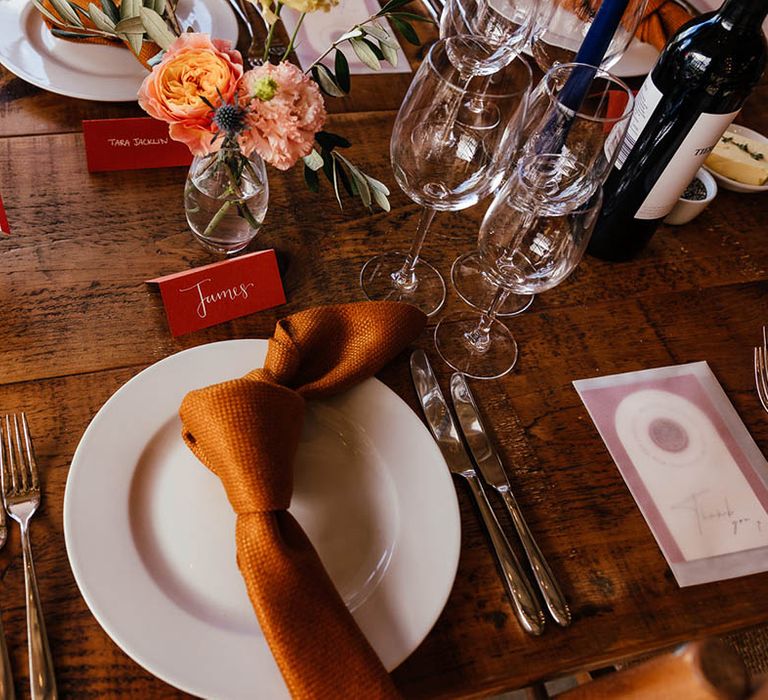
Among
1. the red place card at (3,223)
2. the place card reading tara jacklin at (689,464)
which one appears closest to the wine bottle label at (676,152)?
the place card reading tara jacklin at (689,464)

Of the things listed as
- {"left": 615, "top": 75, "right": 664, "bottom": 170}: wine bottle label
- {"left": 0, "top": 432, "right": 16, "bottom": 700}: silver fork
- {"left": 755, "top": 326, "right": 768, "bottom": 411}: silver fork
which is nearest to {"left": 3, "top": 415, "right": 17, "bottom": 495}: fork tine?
{"left": 0, "top": 432, "right": 16, "bottom": 700}: silver fork

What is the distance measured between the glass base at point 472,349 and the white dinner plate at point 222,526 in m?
0.14

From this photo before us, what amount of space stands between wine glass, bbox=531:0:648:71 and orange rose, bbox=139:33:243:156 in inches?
20.6

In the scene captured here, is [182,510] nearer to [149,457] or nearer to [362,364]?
[149,457]

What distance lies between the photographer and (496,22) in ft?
3.28

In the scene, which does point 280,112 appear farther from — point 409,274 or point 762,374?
point 762,374

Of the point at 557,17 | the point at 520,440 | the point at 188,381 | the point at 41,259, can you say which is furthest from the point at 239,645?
the point at 557,17

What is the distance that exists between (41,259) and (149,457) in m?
0.30

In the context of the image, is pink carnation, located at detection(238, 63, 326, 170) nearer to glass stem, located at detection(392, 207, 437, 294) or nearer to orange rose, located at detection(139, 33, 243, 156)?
orange rose, located at detection(139, 33, 243, 156)

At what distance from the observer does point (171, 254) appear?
34.5 inches

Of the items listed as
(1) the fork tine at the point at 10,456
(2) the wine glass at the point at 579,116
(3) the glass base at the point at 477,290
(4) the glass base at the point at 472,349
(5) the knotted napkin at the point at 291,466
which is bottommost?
(1) the fork tine at the point at 10,456

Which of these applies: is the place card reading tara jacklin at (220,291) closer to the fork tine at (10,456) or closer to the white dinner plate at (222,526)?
the white dinner plate at (222,526)

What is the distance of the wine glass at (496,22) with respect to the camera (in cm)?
93

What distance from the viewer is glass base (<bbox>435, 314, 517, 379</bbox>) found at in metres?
0.87
